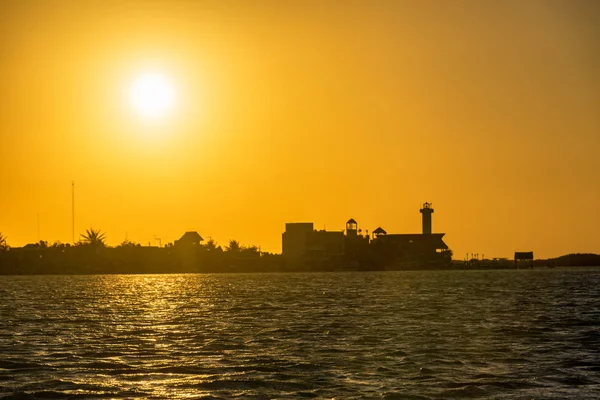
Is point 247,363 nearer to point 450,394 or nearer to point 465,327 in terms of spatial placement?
point 450,394

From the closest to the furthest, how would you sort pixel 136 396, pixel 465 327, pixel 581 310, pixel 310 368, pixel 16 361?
1. pixel 136 396
2. pixel 310 368
3. pixel 16 361
4. pixel 465 327
5. pixel 581 310

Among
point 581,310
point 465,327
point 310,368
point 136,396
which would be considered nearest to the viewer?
point 136,396

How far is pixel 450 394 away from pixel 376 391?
6.93 feet

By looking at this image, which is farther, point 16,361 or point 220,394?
point 16,361

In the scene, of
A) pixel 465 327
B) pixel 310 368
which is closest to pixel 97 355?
pixel 310 368

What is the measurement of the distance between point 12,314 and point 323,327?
25162 mm

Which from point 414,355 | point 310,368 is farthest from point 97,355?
point 414,355

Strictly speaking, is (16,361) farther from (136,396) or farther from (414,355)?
(414,355)

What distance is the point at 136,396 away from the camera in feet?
87.3

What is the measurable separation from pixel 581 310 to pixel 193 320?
1017 inches

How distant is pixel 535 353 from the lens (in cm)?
A: 3619

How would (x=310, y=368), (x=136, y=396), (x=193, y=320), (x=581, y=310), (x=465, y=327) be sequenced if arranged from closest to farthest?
(x=136, y=396) → (x=310, y=368) → (x=465, y=327) → (x=193, y=320) → (x=581, y=310)

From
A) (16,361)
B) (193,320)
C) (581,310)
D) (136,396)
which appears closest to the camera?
(136,396)

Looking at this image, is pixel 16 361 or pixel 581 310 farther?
pixel 581 310
